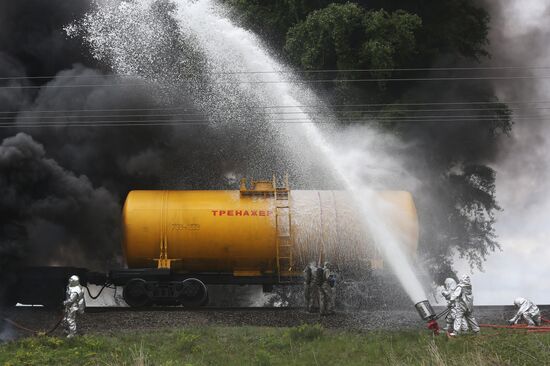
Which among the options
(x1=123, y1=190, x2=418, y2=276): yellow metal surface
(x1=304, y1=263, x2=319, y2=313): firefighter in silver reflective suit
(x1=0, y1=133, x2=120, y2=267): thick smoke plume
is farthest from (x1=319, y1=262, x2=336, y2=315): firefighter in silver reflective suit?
(x1=0, y1=133, x2=120, y2=267): thick smoke plume

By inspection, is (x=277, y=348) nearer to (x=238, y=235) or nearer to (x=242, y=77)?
(x=238, y=235)

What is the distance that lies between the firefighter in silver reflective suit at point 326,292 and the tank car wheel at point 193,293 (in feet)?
12.1

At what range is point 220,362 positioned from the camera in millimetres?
14242

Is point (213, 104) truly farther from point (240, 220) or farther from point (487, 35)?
point (487, 35)

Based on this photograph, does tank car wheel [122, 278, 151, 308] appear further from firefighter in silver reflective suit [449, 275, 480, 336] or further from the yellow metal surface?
firefighter in silver reflective suit [449, 275, 480, 336]

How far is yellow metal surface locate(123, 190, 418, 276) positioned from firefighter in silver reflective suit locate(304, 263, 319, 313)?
0.69 m

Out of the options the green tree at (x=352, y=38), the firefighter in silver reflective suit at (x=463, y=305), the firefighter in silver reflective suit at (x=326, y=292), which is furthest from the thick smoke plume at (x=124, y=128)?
the firefighter in silver reflective suit at (x=463, y=305)

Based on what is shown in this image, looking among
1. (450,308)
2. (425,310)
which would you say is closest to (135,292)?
(450,308)

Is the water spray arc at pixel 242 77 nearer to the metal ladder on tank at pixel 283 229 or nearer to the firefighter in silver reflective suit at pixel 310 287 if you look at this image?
the metal ladder on tank at pixel 283 229

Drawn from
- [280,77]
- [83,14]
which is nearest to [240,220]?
[280,77]

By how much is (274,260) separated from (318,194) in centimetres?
232

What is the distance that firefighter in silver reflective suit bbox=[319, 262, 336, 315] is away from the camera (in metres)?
19.5

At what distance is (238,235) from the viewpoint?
21250 mm

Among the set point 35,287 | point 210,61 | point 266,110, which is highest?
point 210,61
